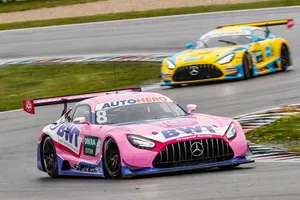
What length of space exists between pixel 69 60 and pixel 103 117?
15077 millimetres

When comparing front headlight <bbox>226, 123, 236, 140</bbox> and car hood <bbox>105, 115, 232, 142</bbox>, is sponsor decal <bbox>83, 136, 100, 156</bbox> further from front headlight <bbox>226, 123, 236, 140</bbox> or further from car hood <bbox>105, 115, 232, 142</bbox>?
front headlight <bbox>226, 123, 236, 140</bbox>

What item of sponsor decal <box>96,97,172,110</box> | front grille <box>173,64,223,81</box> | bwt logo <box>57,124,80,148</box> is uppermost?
sponsor decal <box>96,97,172,110</box>

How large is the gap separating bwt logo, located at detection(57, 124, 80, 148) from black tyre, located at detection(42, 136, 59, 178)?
33 cm

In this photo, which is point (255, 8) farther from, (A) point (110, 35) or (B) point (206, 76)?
(B) point (206, 76)

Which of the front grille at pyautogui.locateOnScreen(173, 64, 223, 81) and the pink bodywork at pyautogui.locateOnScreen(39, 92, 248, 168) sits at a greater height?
the pink bodywork at pyautogui.locateOnScreen(39, 92, 248, 168)

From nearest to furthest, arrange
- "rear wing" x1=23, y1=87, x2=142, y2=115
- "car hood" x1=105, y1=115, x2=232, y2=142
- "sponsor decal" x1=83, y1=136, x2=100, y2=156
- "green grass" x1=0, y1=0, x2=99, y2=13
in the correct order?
"car hood" x1=105, y1=115, x2=232, y2=142 → "sponsor decal" x1=83, y1=136, x2=100, y2=156 → "rear wing" x1=23, y1=87, x2=142, y2=115 → "green grass" x1=0, y1=0, x2=99, y2=13

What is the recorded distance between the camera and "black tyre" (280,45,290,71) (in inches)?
877

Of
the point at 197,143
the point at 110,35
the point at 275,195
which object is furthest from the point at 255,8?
the point at 275,195

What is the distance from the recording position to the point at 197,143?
10.6m

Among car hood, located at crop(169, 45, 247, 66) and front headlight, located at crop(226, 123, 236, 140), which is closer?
front headlight, located at crop(226, 123, 236, 140)

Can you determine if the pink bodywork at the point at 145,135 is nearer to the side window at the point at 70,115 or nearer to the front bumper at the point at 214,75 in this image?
the side window at the point at 70,115

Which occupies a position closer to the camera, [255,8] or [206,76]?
[206,76]

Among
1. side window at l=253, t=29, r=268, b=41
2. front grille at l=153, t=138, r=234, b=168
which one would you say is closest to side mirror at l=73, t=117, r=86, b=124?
front grille at l=153, t=138, r=234, b=168

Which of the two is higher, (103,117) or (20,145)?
(103,117)
